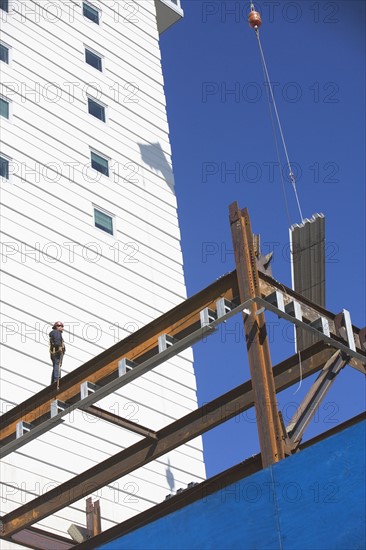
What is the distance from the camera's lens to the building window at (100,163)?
140 ft

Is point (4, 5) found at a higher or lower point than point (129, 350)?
higher

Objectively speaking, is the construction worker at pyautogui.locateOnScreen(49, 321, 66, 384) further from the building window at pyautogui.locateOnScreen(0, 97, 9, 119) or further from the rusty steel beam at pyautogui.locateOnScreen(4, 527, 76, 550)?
the building window at pyautogui.locateOnScreen(0, 97, 9, 119)

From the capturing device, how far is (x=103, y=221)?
4125cm

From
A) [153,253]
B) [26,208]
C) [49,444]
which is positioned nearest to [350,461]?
[49,444]

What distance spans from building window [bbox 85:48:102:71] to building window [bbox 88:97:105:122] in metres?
2.09

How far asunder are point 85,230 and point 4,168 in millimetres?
4014

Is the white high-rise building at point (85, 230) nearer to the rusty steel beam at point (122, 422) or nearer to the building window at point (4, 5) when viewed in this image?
the building window at point (4, 5)

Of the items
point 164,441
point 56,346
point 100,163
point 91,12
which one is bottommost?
point 164,441

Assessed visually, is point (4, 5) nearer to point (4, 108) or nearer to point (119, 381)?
point (4, 108)

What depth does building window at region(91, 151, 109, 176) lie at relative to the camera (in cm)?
4261

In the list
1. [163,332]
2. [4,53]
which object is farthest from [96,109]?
[163,332]

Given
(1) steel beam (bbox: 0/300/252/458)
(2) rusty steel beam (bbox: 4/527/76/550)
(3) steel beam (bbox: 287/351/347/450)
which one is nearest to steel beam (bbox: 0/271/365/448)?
(1) steel beam (bbox: 0/300/252/458)

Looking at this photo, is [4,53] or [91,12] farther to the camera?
[91,12]

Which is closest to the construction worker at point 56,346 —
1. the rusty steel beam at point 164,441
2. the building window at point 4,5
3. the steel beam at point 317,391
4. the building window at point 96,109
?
the rusty steel beam at point 164,441
